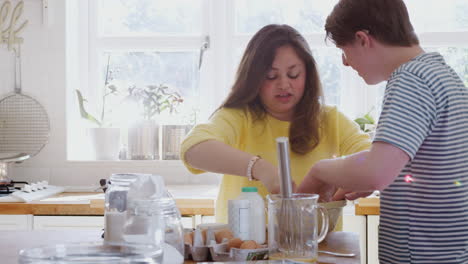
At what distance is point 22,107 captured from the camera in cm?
325

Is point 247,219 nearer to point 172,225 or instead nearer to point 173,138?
point 172,225

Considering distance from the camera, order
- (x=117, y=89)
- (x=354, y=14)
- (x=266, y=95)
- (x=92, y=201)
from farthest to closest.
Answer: (x=117, y=89), (x=92, y=201), (x=266, y=95), (x=354, y=14)

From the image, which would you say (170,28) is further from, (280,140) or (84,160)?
(280,140)

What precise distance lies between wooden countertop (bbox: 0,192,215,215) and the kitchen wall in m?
0.58

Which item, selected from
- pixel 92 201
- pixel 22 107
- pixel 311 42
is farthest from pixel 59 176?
pixel 311 42

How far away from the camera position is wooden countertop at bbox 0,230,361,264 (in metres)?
1.24

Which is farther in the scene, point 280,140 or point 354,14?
point 354,14

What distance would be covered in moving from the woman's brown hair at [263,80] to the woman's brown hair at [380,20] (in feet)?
1.59

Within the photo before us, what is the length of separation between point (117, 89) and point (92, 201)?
1.01 m

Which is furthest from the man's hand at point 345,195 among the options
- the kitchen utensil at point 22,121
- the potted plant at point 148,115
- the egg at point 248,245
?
the kitchen utensil at point 22,121

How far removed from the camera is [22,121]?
128 inches

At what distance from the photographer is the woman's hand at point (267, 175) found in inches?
56.3

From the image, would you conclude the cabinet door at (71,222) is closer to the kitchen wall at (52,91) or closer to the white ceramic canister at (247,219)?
the kitchen wall at (52,91)

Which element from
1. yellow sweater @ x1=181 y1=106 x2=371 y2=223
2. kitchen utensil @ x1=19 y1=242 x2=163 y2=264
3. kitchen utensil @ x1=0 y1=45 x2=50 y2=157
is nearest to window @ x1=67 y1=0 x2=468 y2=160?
kitchen utensil @ x1=0 y1=45 x2=50 y2=157
